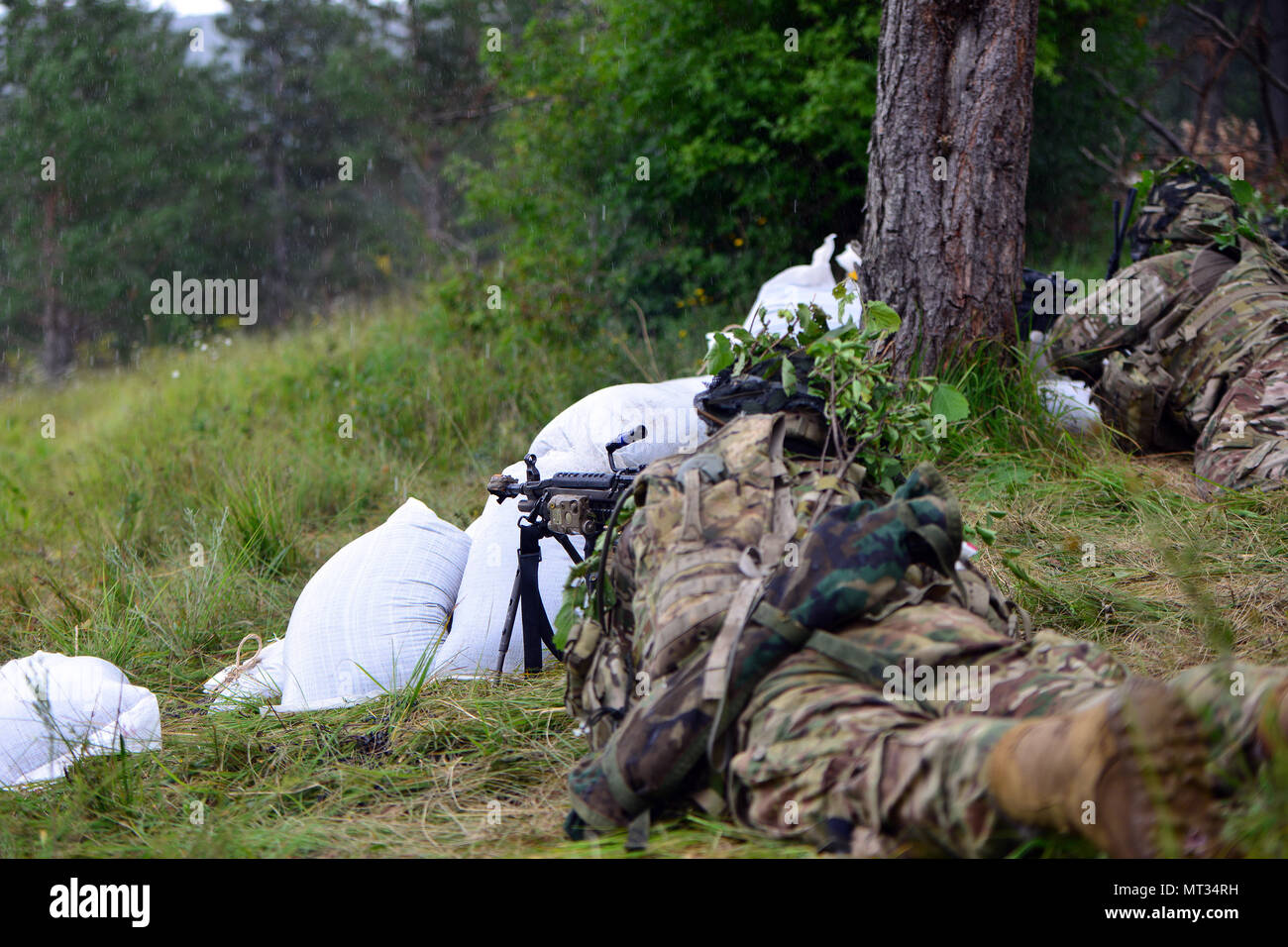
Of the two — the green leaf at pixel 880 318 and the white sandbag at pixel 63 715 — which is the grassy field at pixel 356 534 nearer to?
the white sandbag at pixel 63 715

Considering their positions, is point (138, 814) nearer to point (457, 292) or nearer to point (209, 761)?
point (209, 761)

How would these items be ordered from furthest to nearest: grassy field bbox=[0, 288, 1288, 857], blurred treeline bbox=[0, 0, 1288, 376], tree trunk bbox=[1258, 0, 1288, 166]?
tree trunk bbox=[1258, 0, 1288, 166]
blurred treeline bbox=[0, 0, 1288, 376]
grassy field bbox=[0, 288, 1288, 857]

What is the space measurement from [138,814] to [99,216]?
15.0 m

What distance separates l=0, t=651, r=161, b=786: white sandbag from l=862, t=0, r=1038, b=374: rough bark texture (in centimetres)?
274

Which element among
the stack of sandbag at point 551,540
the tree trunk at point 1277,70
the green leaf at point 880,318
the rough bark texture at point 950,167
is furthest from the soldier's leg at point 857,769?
the tree trunk at point 1277,70

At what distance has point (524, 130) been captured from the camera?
6.58 metres

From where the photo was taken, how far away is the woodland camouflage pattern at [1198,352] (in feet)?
10.6

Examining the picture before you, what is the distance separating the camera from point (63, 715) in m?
2.36

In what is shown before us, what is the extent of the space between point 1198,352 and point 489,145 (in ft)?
44.0

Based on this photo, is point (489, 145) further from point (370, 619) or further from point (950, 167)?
point (370, 619)

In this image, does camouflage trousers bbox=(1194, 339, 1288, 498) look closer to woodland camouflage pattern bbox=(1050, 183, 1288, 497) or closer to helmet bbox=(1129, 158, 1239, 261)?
woodland camouflage pattern bbox=(1050, 183, 1288, 497)

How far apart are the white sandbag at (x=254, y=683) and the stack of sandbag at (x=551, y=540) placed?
49cm

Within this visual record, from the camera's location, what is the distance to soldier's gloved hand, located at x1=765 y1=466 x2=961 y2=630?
1.60 meters

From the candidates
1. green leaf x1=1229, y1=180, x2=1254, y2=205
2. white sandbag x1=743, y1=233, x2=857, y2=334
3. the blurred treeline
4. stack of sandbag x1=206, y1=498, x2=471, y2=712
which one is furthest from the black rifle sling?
the blurred treeline
